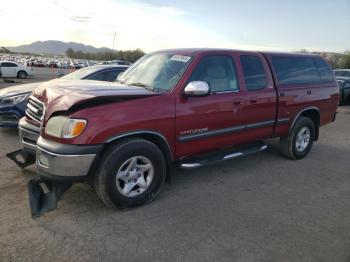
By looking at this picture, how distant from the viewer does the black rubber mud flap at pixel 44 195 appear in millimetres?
3676

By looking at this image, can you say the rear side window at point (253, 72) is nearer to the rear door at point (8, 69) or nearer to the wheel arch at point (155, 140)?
the wheel arch at point (155, 140)

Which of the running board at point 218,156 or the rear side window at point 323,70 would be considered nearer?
the running board at point 218,156

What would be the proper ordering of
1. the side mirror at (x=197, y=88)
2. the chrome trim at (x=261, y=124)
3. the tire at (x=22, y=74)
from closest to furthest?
the side mirror at (x=197, y=88) < the chrome trim at (x=261, y=124) < the tire at (x=22, y=74)

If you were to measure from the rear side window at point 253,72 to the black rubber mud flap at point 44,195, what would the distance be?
298cm

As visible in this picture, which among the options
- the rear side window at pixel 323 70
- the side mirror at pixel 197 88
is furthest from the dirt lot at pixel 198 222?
the rear side window at pixel 323 70

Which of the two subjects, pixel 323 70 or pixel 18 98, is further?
pixel 18 98

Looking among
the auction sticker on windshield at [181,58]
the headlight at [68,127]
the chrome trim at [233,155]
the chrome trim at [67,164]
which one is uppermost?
the auction sticker on windshield at [181,58]

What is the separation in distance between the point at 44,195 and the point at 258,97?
3311 mm

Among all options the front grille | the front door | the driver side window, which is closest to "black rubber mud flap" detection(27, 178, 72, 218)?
the front grille

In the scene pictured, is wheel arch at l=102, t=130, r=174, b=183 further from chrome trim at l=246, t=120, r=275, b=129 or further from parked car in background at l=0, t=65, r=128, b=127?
parked car in background at l=0, t=65, r=128, b=127

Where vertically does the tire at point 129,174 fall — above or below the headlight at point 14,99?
below

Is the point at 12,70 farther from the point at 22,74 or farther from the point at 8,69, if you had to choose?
the point at 22,74

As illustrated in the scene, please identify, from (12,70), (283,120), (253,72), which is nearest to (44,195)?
(253,72)

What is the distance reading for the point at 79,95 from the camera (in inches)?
148
